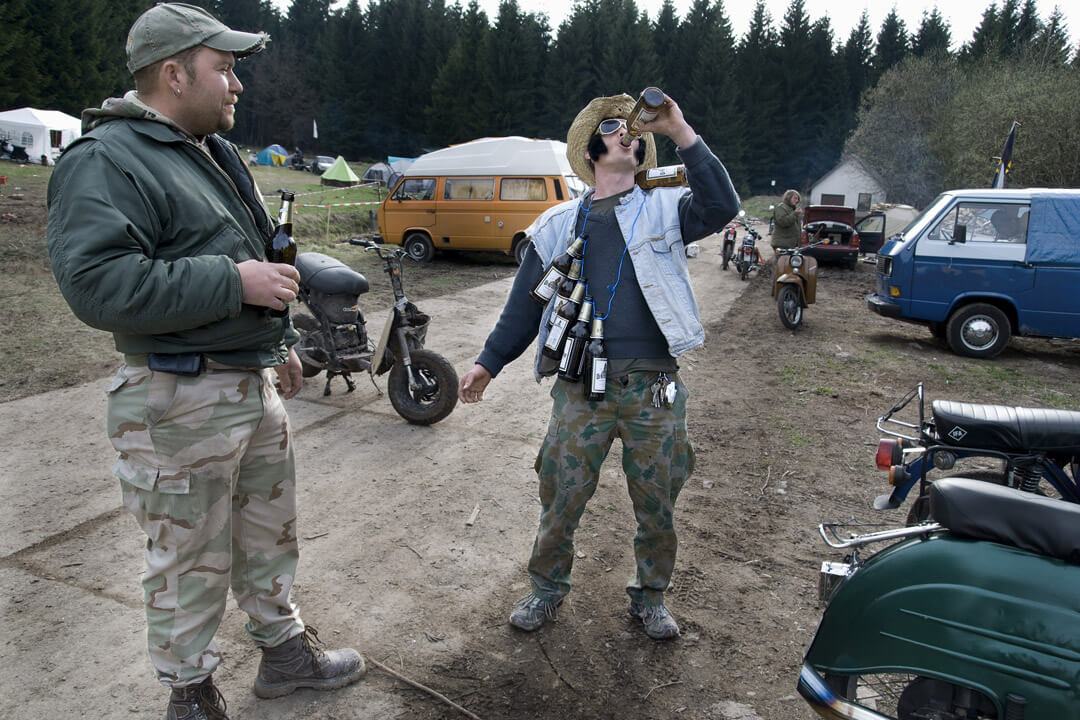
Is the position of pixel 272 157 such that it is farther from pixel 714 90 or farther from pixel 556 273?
pixel 556 273

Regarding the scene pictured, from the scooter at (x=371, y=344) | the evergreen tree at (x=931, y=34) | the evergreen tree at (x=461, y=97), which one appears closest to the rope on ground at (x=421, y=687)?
the scooter at (x=371, y=344)

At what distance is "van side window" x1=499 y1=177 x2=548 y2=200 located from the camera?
45.7 feet

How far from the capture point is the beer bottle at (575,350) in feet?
8.15

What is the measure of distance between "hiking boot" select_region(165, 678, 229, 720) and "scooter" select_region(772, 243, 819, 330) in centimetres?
858

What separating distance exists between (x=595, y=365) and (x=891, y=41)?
74.6m

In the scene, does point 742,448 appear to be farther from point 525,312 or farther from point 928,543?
point 928,543

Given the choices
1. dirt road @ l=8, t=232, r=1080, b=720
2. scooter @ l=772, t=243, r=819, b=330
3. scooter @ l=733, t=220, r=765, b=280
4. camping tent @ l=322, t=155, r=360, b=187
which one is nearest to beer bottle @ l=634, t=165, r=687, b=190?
dirt road @ l=8, t=232, r=1080, b=720

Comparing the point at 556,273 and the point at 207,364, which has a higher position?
the point at 556,273

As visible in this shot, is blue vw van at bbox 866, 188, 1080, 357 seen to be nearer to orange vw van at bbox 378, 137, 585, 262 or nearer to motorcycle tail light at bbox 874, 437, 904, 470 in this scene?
motorcycle tail light at bbox 874, 437, 904, 470

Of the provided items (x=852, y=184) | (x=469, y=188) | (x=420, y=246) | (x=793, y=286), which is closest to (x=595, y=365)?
(x=793, y=286)

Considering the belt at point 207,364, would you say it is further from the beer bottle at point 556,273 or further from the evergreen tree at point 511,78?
the evergreen tree at point 511,78

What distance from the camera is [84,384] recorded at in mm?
5660

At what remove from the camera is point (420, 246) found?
14.9 m

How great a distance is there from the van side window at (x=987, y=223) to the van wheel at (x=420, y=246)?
962 cm
